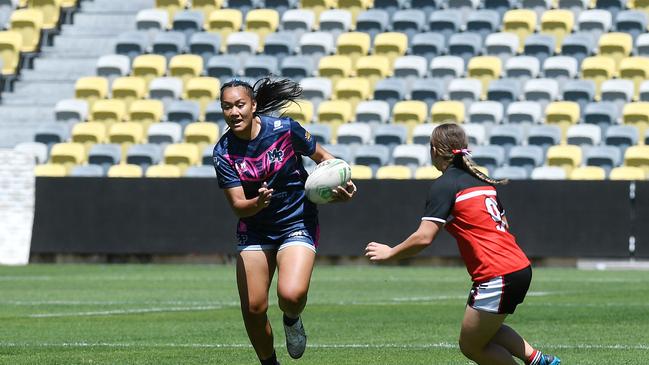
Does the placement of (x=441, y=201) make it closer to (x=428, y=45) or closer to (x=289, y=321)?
(x=289, y=321)

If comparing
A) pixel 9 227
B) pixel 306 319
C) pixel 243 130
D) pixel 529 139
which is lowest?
pixel 9 227

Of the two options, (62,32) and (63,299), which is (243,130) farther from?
(62,32)

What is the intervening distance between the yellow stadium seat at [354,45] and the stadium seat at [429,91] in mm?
2020

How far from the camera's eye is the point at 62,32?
3578 cm

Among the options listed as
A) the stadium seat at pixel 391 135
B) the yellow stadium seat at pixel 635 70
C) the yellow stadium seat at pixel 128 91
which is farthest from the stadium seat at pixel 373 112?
the yellow stadium seat at pixel 128 91

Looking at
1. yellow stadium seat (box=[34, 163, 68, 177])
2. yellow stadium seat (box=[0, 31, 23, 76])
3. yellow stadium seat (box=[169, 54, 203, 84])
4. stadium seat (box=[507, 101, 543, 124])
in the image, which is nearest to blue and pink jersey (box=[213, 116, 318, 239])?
stadium seat (box=[507, 101, 543, 124])

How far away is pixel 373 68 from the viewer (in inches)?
1267

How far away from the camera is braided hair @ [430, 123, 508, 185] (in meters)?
8.38

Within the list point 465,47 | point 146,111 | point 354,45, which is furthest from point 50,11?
point 465,47

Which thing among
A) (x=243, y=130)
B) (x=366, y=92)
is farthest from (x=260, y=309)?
(x=366, y=92)

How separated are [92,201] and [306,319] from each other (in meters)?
13.8

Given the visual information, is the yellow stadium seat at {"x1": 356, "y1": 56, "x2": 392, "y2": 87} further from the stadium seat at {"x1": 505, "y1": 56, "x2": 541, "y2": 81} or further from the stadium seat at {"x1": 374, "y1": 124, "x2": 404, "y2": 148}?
the stadium seat at {"x1": 505, "y1": 56, "x2": 541, "y2": 81}

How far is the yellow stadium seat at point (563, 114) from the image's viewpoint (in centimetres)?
2984

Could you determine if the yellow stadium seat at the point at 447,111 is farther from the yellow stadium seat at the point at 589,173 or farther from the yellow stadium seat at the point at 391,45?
the yellow stadium seat at the point at 589,173
